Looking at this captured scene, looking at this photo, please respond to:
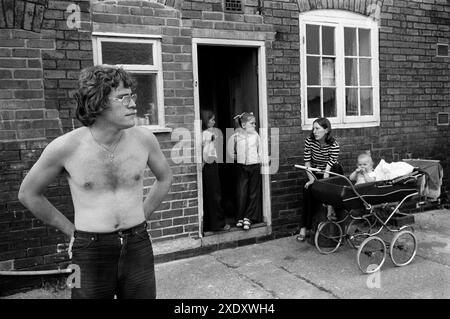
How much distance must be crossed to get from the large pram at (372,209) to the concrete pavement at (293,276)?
0.42 feet

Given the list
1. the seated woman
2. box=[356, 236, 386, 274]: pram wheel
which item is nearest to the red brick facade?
the seated woman

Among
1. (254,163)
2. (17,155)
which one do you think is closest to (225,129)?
(254,163)

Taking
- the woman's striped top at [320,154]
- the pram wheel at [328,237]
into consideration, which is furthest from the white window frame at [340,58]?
the pram wheel at [328,237]

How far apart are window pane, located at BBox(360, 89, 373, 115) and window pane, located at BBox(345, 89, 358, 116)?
0.48 ft

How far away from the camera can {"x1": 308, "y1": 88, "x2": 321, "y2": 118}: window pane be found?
6.49 m

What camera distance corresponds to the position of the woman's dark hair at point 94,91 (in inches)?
100

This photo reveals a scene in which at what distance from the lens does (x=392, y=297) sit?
4305 millimetres

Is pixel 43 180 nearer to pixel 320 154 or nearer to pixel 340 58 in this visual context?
pixel 320 154

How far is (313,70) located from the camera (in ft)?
21.3

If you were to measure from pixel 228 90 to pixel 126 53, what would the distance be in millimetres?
2285

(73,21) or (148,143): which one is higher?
(73,21)

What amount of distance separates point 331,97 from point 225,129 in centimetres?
173

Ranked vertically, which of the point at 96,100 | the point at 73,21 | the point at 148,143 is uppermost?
the point at 73,21

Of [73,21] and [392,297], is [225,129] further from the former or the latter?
[392,297]
